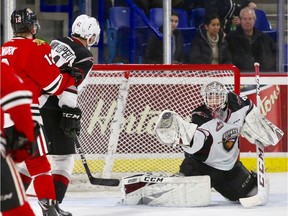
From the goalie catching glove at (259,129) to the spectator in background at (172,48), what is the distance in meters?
1.49

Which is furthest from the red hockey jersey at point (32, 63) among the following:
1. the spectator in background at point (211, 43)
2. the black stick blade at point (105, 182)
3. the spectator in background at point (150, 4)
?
the spectator in background at point (211, 43)

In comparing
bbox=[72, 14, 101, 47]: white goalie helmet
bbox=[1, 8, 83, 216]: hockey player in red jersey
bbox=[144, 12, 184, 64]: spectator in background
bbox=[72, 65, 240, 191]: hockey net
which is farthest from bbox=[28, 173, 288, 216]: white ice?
bbox=[144, 12, 184, 64]: spectator in background

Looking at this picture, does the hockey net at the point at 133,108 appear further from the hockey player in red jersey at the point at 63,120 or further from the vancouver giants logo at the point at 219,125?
the hockey player in red jersey at the point at 63,120

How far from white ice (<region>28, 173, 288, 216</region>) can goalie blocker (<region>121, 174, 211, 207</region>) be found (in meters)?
0.06

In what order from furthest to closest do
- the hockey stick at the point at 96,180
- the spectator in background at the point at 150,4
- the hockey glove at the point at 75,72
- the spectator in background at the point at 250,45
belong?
1. the spectator in background at the point at 250,45
2. the spectator in background at the point at 150,4
3. the hockey stick at the point at 96,180
4. the hockey glove at the point at 75,72

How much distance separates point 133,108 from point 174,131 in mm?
992

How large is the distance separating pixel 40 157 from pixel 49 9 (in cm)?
274

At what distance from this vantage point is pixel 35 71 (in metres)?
4.44

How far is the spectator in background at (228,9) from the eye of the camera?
7.22 m

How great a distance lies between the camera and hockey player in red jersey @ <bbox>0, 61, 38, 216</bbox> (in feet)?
10.4

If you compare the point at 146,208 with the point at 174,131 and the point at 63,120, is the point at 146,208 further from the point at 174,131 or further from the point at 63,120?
the point at 63,120

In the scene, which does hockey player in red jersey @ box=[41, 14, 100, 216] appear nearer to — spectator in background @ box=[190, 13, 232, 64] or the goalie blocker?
the goalie blocker

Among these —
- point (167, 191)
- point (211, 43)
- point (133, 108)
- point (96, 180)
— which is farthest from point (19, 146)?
point (211, 43)

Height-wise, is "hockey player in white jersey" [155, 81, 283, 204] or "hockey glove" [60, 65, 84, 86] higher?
"hockey glove" [60, 65, 84, 86]
